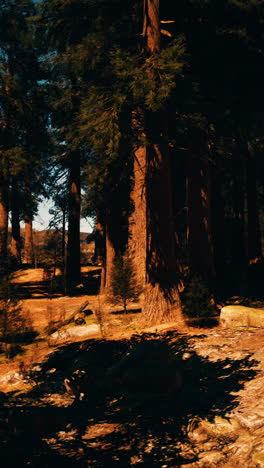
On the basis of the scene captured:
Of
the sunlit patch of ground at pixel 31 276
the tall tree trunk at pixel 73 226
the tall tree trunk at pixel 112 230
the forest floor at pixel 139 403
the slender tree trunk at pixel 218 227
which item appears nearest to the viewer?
the forest floor at pixel 139 403

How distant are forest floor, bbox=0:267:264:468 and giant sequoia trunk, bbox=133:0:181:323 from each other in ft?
1.91

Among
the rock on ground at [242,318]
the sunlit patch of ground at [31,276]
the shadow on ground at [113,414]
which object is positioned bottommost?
the shadow on ground at [113,414]

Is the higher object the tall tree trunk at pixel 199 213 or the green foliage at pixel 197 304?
the tall tree trunk at pixel 199 213

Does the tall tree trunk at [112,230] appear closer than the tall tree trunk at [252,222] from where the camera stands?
Yes

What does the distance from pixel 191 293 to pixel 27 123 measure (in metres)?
11.5

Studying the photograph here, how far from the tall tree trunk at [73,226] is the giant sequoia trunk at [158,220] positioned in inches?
370

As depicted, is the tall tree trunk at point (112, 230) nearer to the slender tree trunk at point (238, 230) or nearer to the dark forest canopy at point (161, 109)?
the dark forest canopy at point (161, 109)

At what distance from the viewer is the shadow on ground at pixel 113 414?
198 inches

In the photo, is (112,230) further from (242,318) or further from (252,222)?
(242,318)

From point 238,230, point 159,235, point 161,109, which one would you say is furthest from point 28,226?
point 161,109

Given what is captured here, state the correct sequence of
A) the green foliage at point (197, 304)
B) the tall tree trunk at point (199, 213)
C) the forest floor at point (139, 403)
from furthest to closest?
the tall tree trunk at point (199, 213), the green foliage at point (197, 304), the forest floor at point (139, 403)

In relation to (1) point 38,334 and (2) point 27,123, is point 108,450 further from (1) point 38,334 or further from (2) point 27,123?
(2) point 27,123

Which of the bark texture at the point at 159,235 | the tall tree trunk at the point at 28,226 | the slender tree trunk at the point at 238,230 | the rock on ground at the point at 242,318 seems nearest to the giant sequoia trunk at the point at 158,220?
the bark texture at the point at 159,235

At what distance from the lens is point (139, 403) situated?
6445 millimetres
